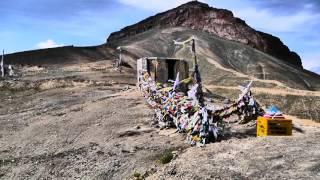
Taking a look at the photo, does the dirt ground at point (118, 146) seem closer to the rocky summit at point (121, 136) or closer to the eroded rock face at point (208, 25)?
the rocky summit at point (121, 136)

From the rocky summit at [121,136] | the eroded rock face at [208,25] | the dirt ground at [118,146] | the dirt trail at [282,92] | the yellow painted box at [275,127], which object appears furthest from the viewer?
the eroded rock face at [208,25]

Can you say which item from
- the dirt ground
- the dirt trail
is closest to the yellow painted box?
the dirt ground

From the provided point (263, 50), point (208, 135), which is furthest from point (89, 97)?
point (263, 50)

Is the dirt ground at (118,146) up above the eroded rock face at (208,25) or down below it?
below

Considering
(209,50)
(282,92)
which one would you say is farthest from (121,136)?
(209,50)

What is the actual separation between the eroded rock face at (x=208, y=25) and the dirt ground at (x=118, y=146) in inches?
2943

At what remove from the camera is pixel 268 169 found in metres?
13.8

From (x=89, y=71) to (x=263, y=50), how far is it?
2490 inches

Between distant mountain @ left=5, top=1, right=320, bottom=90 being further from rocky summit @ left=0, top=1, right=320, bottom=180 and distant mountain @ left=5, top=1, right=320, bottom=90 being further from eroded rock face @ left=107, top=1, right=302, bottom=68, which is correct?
rocky summit @ left=0, top=1, right=320, bottom=180

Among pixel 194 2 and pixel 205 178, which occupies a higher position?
pixel 194 2

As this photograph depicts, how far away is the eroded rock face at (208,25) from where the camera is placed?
362 ft

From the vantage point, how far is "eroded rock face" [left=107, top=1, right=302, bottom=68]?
11019 centimetres

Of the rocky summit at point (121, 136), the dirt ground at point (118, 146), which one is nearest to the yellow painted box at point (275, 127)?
the rocky summit at point (121, 136)

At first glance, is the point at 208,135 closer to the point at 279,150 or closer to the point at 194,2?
the point at 279,150
